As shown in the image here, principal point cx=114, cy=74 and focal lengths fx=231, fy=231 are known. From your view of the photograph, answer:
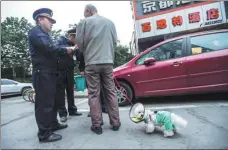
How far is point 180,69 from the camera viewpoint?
487cm

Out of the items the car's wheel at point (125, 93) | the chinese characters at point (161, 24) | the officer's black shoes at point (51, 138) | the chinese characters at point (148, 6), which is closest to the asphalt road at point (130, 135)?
the officer's black shoes at point (51, 138)

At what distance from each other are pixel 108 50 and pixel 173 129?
55.0 inches

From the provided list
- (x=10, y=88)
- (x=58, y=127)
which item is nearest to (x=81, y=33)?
(x=58, y=127)

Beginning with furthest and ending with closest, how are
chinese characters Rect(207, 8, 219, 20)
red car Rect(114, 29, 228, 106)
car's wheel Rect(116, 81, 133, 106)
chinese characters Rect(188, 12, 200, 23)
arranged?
chinese characters Rect(188, 12, 200, 23)
chinese characters Rect(207, 8, 219, 20)
car's wheel Rect(116, 81, 133, 106)
red car Rect(114, 29, 228, 106)

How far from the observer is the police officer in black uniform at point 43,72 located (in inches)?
117

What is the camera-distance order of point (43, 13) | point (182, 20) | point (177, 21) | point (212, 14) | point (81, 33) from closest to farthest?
point (43, 13), point (81, 33), point (212, 14), point (182, 20), point (177, 21)

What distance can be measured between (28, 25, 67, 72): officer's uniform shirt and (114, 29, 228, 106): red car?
2.38m

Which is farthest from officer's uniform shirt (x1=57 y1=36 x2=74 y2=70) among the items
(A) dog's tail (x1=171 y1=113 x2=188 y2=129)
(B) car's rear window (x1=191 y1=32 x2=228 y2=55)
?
(B) car's rear window (x1=191 y1=32 x2=228 y2=55)

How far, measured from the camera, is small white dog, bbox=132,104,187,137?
9.49ft

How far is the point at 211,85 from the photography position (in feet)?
15.6

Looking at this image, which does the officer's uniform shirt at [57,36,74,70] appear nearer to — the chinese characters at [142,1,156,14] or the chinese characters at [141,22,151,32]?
the chinese characters at [141,22,151,32]

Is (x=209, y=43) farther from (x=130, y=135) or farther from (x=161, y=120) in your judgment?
(x=130, y=135)

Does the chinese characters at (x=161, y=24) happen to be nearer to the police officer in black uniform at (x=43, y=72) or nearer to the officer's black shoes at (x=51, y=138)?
the police officer in black uniform at (x=43, y=72)

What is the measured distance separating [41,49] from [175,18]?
12524mm
